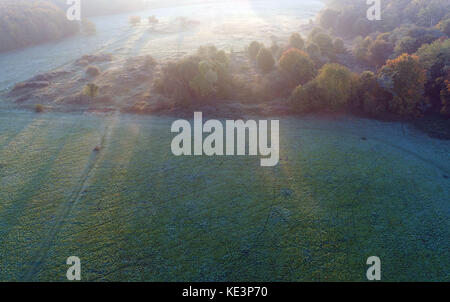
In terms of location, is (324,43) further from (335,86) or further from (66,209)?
(66,209)

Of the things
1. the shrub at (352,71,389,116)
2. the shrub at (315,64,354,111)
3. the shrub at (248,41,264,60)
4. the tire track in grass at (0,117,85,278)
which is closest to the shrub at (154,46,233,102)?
the shrub at (315,64,354,111)

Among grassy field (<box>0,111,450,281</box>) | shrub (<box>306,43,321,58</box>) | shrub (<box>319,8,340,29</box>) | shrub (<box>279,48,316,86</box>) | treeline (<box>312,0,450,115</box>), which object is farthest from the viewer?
shrub (<box>319,8,340,29</box>)

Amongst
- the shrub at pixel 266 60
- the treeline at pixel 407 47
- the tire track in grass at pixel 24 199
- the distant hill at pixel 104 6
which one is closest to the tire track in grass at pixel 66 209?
the tire track in grass at pixel 24 199

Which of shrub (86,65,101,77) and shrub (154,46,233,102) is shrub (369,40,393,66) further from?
shrub (86,65,101,77)

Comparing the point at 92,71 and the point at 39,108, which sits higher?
the point at 92,71

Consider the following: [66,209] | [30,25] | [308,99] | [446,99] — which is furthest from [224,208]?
[30,25]
